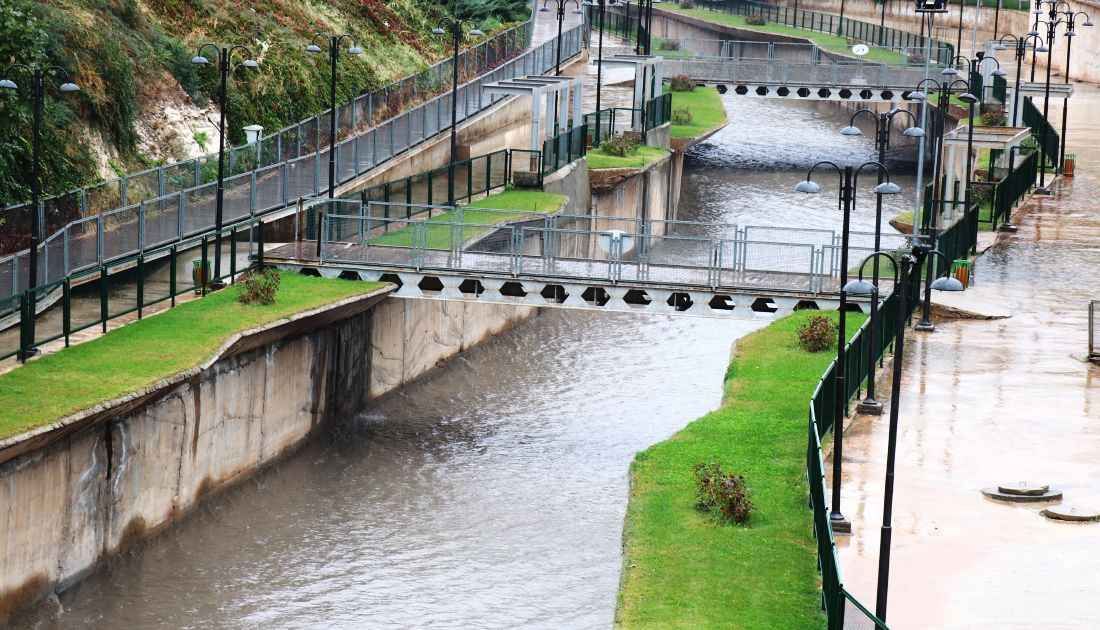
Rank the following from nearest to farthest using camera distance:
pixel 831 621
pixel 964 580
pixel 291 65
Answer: pixel 831 621
pixel 964 580
pixel 291 65

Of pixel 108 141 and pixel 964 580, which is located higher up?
pixel 108 141

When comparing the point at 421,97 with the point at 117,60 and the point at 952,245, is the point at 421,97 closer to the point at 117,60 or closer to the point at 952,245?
the point at 117,60

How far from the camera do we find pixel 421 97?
5953 centimetres

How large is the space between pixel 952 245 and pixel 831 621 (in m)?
25.9

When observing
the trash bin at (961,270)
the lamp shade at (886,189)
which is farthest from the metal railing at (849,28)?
the lamp shade at (886,189)

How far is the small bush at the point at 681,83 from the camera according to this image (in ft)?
290

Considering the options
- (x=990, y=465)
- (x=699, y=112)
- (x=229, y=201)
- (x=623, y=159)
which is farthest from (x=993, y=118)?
(x=990, y=465)

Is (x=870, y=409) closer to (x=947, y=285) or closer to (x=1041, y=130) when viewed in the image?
(x=947, y=285)

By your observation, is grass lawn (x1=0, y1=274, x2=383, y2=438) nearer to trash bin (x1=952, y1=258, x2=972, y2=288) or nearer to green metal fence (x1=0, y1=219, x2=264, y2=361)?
green metal fence (x1=0, y1=219, x2=264, y2=361)

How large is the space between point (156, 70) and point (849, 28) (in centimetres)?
6703

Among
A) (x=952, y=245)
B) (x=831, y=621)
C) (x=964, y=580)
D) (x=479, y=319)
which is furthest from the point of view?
(x=479, y=319)

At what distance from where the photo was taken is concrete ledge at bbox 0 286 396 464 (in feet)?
92.2

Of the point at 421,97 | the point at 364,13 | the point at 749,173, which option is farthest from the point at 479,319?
the point at 749,173

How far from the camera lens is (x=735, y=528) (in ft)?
91.3
